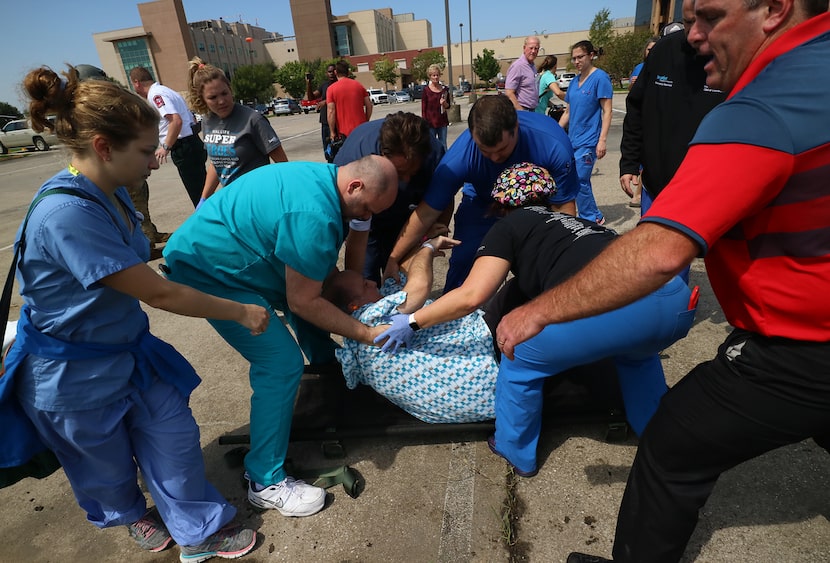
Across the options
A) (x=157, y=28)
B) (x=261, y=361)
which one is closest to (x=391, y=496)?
(x=261, y=361)

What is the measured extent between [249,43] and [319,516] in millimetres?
101929

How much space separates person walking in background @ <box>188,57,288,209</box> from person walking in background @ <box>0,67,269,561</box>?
89.1 inches

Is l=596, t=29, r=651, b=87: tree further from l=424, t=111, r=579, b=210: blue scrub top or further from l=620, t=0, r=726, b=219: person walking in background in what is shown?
l=424, t=111, r=579, b=210: blue scrub top

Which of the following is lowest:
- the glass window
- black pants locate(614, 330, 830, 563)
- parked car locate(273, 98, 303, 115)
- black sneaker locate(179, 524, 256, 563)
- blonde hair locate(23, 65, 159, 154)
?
parked car locate(273, 98, 303, 115)

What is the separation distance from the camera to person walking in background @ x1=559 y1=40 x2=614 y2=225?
491 cm

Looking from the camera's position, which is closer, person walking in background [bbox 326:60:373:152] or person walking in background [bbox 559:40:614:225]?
person walking in background [bbox 559:40:614:225]

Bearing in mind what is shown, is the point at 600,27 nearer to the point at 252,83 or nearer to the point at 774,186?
the point at 252,83

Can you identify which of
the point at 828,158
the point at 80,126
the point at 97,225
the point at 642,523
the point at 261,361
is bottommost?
the point at 642,523

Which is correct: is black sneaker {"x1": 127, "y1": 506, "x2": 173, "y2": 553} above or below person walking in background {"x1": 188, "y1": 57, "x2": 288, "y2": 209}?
below

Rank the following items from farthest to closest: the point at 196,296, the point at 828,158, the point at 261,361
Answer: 1. the point at 261,361
2. the point at 196,296
3. the point at 828,158

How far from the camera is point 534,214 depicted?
6.76ft

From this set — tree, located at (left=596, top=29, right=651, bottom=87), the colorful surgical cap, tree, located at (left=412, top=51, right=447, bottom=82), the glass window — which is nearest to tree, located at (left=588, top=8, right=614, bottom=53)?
tree, located at (left=596, top=29, right=651, bottom=87)

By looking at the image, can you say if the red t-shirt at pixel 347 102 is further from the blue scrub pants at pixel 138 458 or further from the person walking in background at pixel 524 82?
the blue scrub pants at pixel 138 458

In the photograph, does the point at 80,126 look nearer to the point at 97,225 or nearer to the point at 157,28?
the point at 97,225
